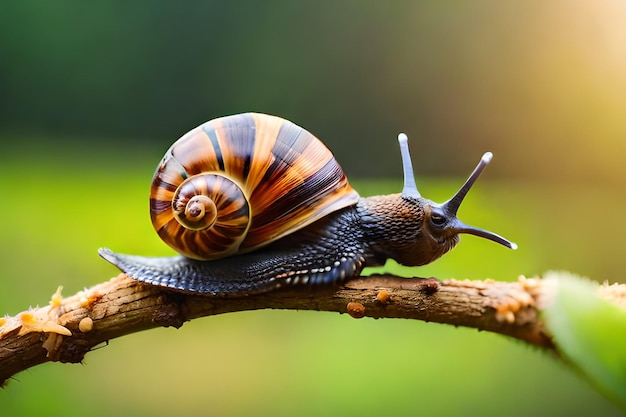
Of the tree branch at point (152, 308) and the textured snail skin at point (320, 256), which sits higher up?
the textured snail skin at point (320, 256)

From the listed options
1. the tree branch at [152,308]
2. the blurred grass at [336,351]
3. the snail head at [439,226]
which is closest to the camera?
the tree branch at [152,308]

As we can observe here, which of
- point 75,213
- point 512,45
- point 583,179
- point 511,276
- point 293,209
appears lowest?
point 293,209

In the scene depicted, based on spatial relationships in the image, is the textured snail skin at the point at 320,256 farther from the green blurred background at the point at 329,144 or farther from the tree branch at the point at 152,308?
the green blurred background at the point at 329,144

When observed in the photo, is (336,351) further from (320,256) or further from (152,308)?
(152,308)

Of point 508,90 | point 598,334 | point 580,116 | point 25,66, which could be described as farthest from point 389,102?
point 25,66

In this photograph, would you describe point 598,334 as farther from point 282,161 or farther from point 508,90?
point 508,90

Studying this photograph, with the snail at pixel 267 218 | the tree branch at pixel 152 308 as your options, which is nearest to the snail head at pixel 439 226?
the snail at pixel 267 218

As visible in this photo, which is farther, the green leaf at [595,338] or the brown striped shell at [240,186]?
the brown striped shell at [240,186]

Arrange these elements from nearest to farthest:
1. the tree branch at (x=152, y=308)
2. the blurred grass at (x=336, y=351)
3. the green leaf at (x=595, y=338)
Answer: the green leaf at (x=595, y=338), the tree branch at (x=152, y=308), the blurred grass at (x=336, y=351)
